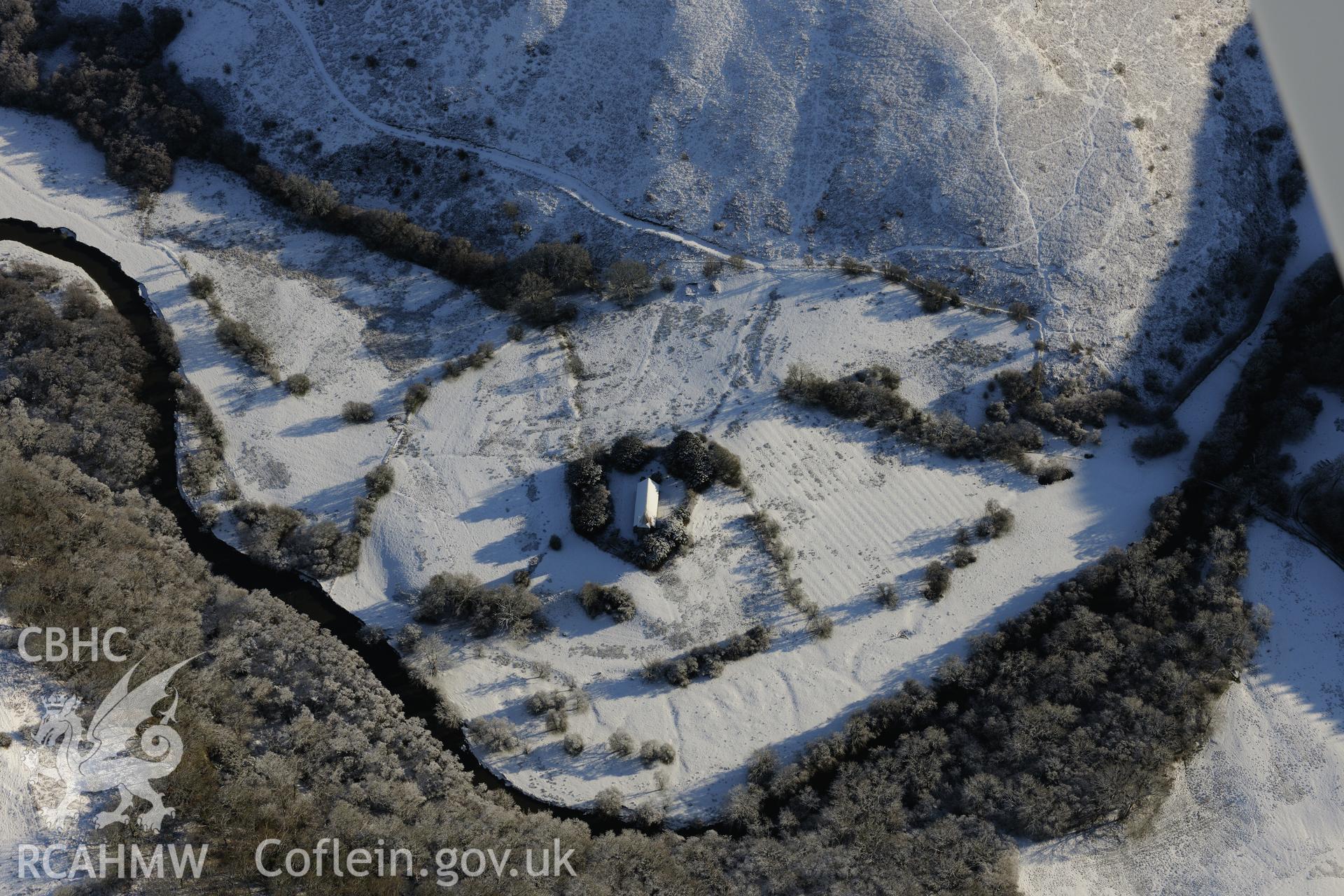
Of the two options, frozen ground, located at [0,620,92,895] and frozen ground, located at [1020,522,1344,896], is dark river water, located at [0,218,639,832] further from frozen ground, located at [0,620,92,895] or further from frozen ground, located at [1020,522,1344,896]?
frozen ground, located at [1020,522,1344,896]

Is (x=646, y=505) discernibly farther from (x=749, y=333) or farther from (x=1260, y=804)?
(x=1260, y=804)

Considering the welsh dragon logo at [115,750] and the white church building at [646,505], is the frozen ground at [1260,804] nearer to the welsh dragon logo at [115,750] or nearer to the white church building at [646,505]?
the white church building at [646,505]

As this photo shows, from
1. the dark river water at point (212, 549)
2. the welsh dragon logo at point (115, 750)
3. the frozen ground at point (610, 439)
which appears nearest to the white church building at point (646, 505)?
the frozen ground at point (610, 439)

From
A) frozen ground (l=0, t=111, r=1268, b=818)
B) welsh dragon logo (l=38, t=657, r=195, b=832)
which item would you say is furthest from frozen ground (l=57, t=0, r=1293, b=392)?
welsh dragon logo (l=38, t=657, r=195, b=832)

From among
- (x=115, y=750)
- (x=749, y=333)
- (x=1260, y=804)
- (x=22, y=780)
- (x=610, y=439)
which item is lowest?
(x=22, y=780)

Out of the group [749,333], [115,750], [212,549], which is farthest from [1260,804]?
[212,549]

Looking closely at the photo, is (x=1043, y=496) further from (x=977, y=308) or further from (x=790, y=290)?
(x=790, y=290)
